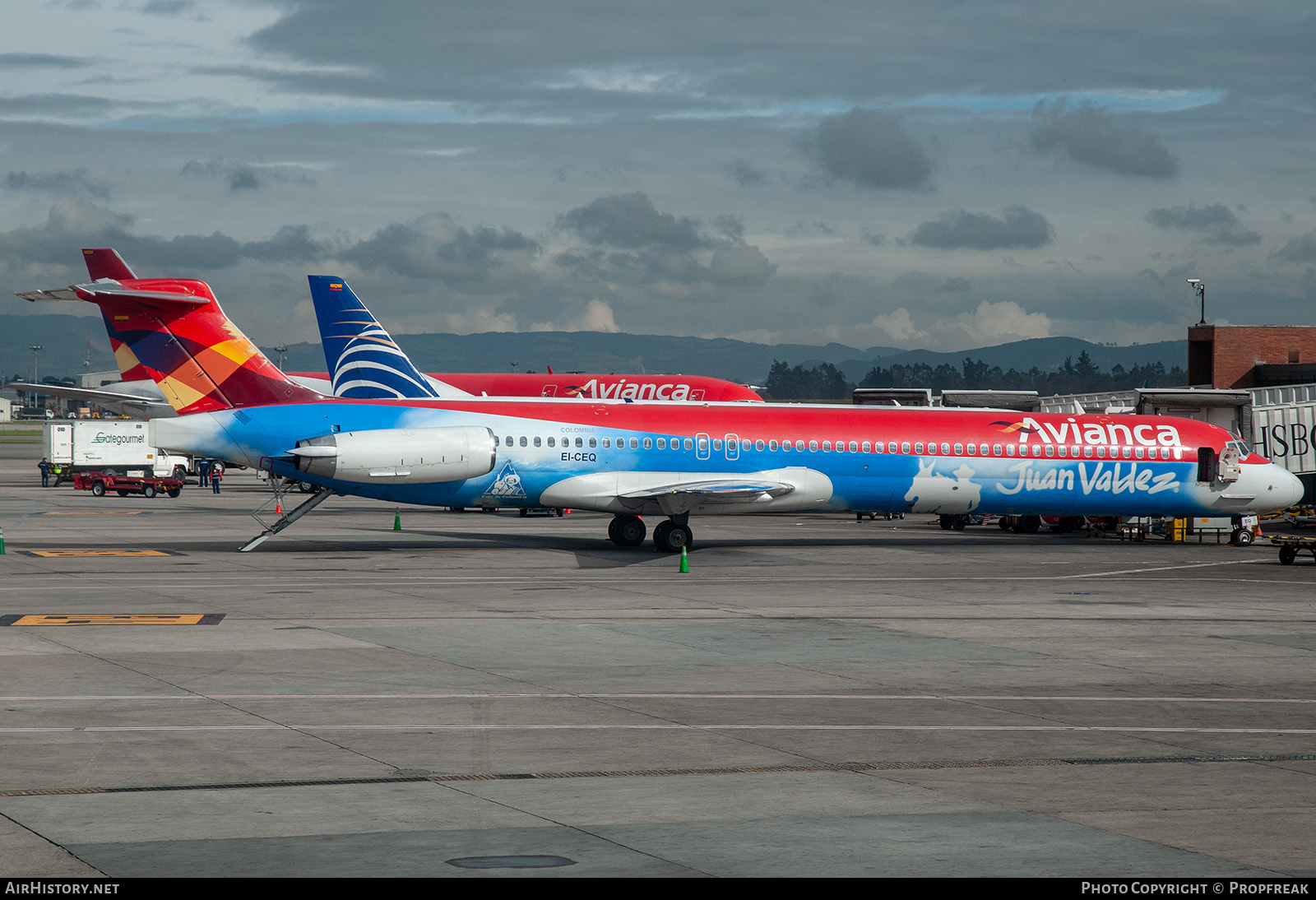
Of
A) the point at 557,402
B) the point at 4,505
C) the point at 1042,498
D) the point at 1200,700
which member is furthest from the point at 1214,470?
the point at 4,505

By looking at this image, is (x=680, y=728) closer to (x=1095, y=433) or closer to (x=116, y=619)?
(x=116, y=619)

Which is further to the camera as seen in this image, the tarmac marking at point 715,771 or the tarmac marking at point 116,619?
the tarmac marking at point 116,619

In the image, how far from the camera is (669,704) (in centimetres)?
1575

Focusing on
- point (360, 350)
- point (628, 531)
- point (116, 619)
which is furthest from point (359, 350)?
point (116, 619)

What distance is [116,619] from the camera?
2253cm

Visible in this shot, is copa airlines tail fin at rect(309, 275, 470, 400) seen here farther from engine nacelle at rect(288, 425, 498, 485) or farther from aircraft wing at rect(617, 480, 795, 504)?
aircraft wing at rect(617, 480, 795, 504)

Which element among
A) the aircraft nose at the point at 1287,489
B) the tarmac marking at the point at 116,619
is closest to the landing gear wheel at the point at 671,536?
the tarmac marking at the point at 116,619

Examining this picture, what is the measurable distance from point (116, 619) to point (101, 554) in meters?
14.6

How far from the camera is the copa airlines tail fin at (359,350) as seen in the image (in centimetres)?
4381

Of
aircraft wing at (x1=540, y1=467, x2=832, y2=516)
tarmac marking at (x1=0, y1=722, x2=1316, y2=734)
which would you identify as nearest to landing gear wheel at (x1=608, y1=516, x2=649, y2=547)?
aircraft wing at (x1=540, y1=467, x2=832, y2=516)

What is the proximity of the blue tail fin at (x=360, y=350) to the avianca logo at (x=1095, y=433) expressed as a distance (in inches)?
776

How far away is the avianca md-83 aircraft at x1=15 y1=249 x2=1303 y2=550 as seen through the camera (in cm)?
3506

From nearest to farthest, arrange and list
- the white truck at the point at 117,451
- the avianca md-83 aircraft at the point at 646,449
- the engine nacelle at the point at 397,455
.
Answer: the engine nacelle at the point at 397,455 → the avianca md-83 aircraft at the point at 646,449 → the white truck at the point at 117,451

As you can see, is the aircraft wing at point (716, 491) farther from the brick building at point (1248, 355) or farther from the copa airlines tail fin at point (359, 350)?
the brick building at point (1248, 355)
